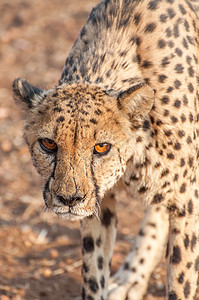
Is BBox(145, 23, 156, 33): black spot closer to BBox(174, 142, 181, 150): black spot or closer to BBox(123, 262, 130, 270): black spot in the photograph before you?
BBox(174, 142, 181, 150): black spot

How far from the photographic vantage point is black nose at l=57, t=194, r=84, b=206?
2947 millimetres

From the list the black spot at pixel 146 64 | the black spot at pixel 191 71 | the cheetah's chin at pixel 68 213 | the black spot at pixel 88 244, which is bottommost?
the black spot at pixel 88 244

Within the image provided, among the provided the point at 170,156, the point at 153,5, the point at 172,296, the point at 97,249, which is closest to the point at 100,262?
the point at 97,249

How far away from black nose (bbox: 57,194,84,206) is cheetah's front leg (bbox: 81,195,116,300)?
0.95 meters

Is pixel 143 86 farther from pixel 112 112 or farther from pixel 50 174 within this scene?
pixel 50 174

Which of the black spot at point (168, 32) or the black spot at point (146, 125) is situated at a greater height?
the black spot at point (168, 32)

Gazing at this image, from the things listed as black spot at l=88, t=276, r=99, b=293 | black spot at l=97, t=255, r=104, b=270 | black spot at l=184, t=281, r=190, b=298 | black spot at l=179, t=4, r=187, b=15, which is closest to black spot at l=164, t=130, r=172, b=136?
black spot at l=179, t=4, r=187, b=15

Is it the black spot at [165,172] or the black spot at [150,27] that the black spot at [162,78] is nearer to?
the black spot at [150,27]

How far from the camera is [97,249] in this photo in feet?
13.2

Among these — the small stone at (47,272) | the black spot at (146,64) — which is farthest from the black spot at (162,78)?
the small stone at (47,272)

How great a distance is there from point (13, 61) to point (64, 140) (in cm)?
590

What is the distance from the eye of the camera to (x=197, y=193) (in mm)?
3596

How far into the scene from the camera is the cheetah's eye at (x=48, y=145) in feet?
10.2

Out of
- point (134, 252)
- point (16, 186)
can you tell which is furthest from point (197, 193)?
point (16, 186)
